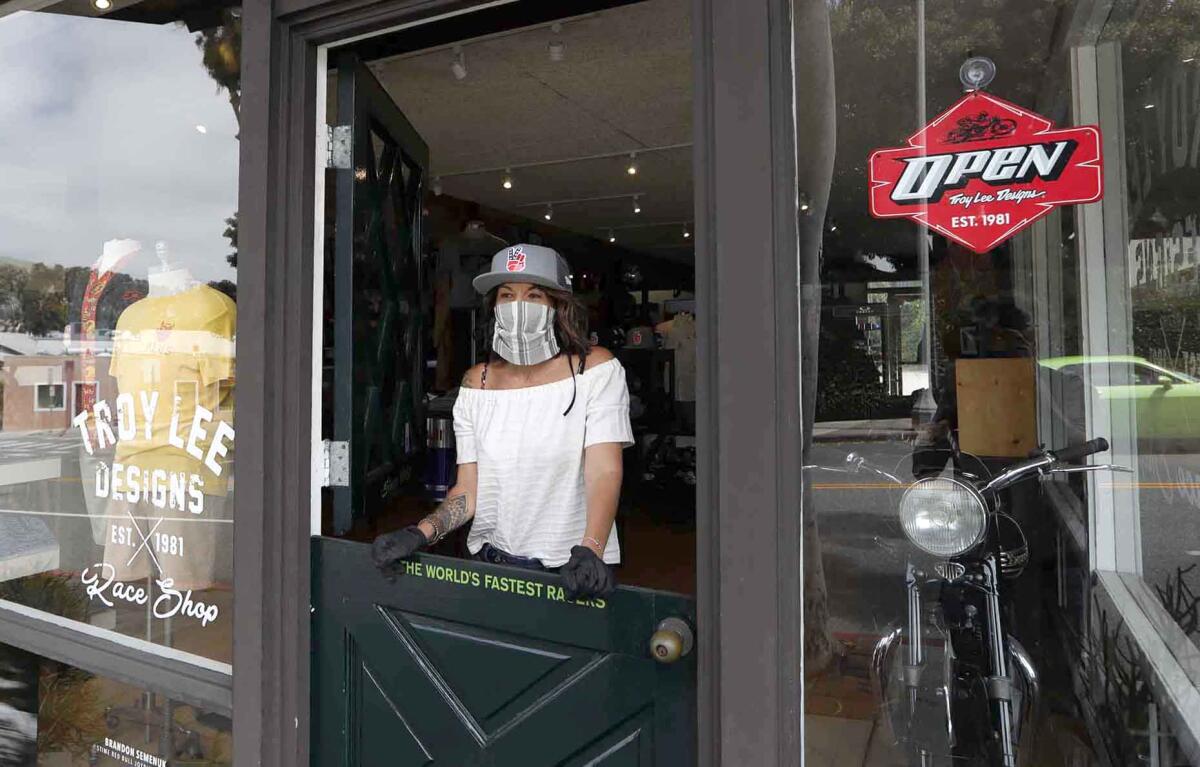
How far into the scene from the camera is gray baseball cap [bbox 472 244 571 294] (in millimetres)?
1880

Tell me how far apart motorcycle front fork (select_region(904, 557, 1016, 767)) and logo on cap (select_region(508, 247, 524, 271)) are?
1.08m

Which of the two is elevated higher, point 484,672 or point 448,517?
point 448,517

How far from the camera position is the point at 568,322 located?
192 cm

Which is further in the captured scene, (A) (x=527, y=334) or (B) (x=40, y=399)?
(B) (x=40, y=399)

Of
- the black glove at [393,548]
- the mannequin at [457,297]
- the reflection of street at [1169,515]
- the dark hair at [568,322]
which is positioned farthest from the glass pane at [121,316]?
the mannequin at [457,297]

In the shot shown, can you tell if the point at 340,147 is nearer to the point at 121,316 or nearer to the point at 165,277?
the point at 165,277

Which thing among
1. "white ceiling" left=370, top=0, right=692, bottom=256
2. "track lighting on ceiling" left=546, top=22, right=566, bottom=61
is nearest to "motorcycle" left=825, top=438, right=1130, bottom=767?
"white ceiling" left=370, top=0, right=692, bottom=256

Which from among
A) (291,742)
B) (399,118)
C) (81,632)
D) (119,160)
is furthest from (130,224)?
(291,742)

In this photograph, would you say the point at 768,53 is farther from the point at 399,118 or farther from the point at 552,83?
the point at 552,83

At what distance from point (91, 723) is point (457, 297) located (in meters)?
3.03

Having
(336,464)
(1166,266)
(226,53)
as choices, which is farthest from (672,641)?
(226,53)

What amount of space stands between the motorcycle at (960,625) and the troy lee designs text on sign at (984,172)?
1.33ft

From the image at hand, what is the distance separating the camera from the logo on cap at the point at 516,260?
1883mm

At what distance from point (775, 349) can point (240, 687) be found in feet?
4.70
